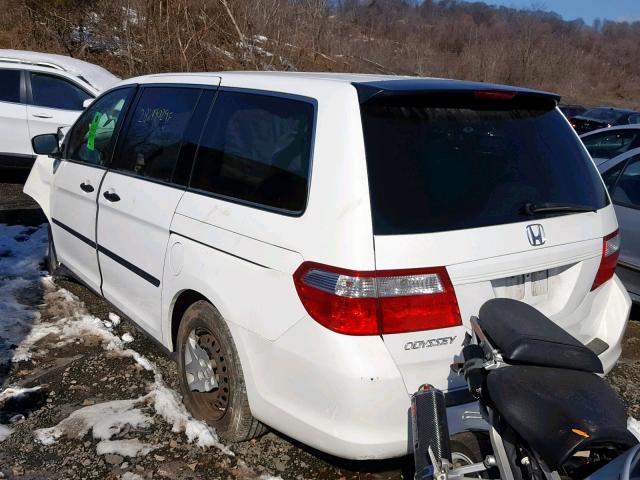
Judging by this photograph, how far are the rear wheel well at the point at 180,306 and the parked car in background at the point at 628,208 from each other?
11.5 ft

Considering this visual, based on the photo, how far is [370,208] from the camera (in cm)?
254

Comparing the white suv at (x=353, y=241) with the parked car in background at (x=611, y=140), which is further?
the parked car in background at (x=611, y=140)

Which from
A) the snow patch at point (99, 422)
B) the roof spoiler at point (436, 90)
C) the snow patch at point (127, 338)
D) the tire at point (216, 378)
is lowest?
the snow patch at point (99, 422)

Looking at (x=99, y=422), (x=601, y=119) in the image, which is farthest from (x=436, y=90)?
(x=601, y=119)

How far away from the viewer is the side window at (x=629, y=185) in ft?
17.7

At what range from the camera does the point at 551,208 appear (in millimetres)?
2920

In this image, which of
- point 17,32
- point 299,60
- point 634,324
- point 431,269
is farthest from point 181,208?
point 17,32

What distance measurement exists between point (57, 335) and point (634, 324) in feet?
14.9

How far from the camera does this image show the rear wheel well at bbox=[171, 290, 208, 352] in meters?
3.35

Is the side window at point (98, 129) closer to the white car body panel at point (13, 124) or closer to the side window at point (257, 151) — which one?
the side window at point (257, 151)

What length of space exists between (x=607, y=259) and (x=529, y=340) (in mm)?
1340

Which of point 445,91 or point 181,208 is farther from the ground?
point 445,91

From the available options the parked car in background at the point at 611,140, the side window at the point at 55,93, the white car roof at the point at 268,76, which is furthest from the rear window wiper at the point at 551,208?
the side window at the point at 55,93

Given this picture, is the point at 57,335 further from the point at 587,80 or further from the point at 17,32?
the point at 587,80
